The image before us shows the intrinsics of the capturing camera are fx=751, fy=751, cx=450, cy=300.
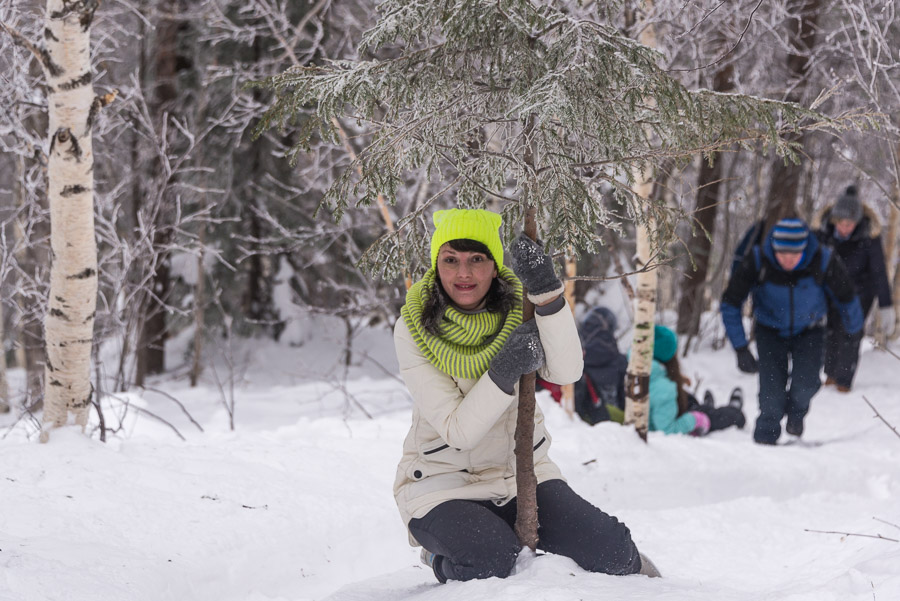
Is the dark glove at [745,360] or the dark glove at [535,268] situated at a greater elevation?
the dark glove at [535,268]

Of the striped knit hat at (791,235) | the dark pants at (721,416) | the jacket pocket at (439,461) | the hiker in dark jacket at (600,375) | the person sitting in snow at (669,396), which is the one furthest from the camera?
the dark pants at (721,416)

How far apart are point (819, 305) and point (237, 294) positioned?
8211 mm

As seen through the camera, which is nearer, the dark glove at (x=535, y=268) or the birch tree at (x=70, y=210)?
the dark glove at (x=535, y=268)

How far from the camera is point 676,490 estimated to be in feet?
16.9

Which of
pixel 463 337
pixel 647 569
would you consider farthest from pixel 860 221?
pixel 463 337

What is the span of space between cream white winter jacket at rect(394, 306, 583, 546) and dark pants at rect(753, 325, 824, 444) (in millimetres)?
3717

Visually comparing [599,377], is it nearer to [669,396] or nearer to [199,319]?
[669,396]

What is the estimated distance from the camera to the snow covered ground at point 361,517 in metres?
2.88

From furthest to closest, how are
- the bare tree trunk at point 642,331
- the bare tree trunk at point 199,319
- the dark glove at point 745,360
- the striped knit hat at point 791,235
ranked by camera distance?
1. the bare tree trunk at point 199,319
2. the dark glove at point 745,360
3. the striped knit hat at point 791,235
4. the bare tree trunk at point 642,331

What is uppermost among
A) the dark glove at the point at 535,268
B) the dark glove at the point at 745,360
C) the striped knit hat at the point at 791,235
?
the striped knit hat at the point at 791,235

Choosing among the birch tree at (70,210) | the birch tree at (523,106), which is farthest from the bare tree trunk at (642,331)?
the birch tree at (70,210)

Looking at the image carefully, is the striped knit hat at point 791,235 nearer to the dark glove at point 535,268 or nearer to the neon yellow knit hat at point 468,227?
the neon yellow knit hat at point 468,227

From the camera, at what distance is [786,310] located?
6.10 m

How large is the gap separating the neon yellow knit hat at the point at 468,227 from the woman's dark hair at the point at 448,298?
0.02 meters
